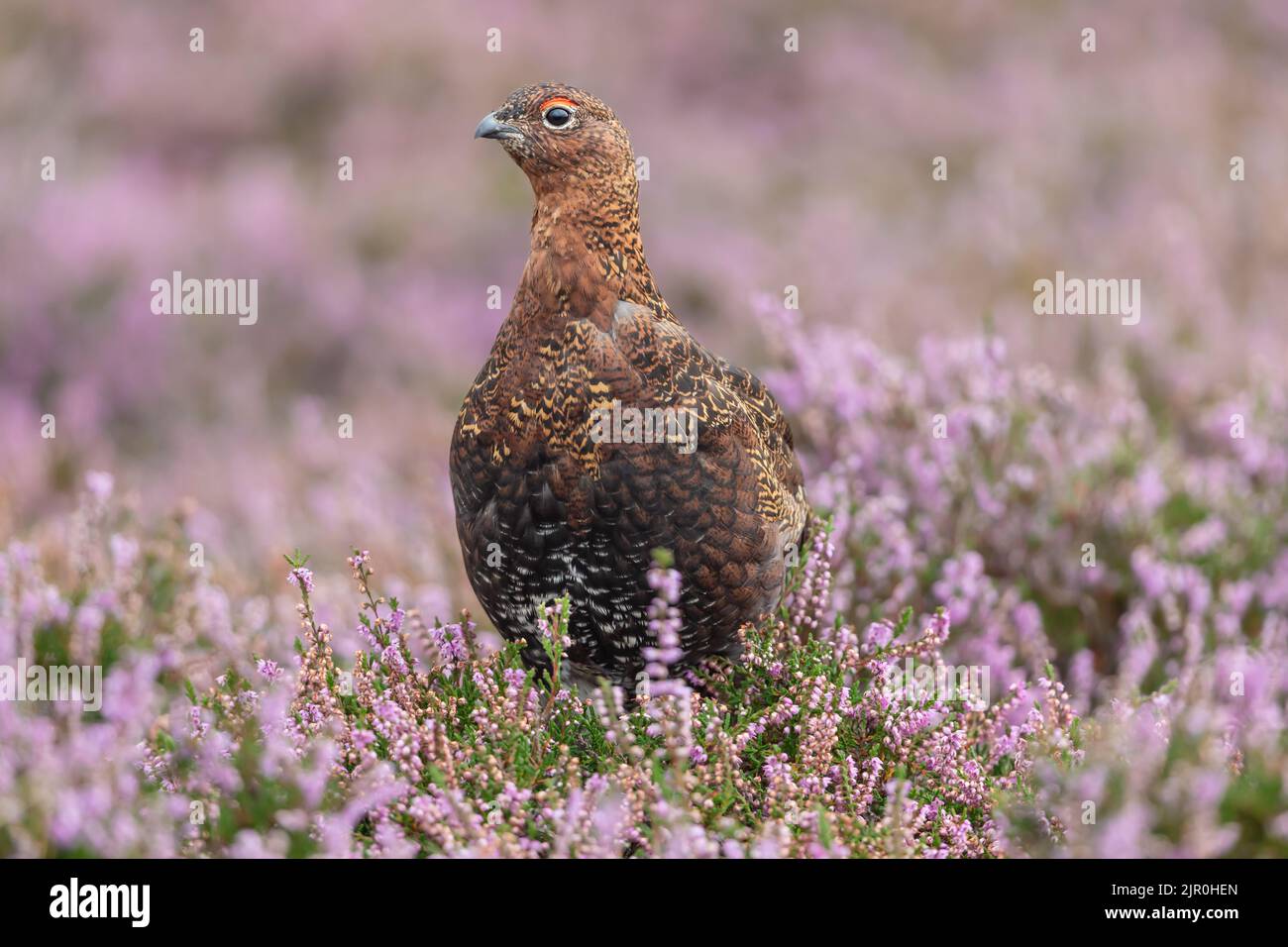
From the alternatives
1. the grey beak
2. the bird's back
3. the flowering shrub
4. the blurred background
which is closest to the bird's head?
the grey beak

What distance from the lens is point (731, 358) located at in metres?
7.19

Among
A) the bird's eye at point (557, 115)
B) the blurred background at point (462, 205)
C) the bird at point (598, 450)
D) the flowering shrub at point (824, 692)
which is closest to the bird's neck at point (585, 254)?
the bird at point (598, 450)

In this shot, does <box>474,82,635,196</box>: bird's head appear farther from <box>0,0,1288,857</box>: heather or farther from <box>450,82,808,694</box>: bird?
<box>0,0,1288,857</box>: heather

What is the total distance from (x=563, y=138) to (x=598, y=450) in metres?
0.73

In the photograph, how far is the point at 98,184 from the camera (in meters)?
9.49

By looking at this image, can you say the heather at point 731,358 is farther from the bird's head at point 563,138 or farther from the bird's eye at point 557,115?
the bird's eye at point 557,115

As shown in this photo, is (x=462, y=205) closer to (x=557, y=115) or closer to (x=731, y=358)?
(x=731, y=358)

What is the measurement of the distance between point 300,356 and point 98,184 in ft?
8.24

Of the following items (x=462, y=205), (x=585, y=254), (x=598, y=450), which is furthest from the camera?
(x=462, y=205)

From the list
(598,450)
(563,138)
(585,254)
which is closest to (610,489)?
(598,450)

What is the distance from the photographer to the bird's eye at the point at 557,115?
9.44ft

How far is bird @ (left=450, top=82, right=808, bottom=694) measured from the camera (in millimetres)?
2730
